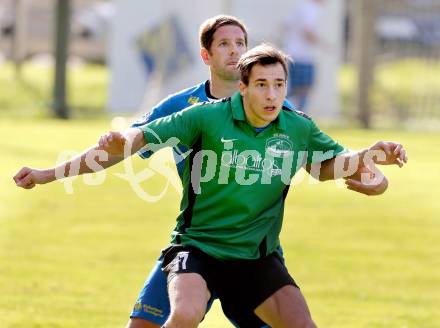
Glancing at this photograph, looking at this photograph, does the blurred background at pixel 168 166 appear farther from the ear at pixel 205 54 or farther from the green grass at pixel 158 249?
the ear at pixel 205 54

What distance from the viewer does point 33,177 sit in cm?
607

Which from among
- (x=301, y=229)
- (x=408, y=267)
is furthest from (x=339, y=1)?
(x=408, y=267)

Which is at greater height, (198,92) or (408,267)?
(198,92)

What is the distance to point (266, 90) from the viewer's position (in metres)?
6.00

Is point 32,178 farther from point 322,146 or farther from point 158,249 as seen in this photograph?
point 158,249

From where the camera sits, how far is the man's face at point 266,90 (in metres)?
5.98

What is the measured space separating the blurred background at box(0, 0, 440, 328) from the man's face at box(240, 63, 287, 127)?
277cm

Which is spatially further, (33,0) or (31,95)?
(33,0)

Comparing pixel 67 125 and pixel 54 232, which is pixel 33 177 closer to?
pixel 54 232

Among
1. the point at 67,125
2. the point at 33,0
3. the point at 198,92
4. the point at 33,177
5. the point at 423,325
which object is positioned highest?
the point at 33,0

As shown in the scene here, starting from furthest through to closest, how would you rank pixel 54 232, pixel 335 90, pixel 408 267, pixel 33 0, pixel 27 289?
pixel 33 0 < pixel 335 90 < pixel 54 232 < pixel 408 267 < pixel 27 289

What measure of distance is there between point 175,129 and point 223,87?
0.82 metres

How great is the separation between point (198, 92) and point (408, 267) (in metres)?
4.75
